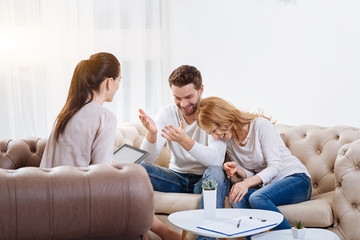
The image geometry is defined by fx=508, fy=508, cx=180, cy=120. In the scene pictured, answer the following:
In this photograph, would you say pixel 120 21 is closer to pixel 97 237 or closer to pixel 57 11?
pixel 57 11

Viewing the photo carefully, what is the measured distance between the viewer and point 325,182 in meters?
3.16

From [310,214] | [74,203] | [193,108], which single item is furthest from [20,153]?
[310,214]

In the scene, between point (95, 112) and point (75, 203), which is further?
point (95, 112)

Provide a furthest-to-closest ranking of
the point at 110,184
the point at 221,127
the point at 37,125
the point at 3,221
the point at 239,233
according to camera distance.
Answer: the point at 37,125
the point at 221,127
the point at 239,233
the point at 110,184
the point at 3,221

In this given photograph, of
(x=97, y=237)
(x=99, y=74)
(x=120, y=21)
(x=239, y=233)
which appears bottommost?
(x=239, y=233)

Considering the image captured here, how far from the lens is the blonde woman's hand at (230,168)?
9.39ft

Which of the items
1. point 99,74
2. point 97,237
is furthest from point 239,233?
Result: point 99,74

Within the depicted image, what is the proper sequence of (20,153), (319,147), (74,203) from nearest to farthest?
(74,203) → (20,153) → (319,147)

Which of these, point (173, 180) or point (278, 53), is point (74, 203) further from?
point (278, 53)

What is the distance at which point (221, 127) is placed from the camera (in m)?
2.88

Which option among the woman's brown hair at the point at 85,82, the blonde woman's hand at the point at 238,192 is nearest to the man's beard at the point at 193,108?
the blonde woman's hand at the point at 238,192

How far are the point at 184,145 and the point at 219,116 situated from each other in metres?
0.27

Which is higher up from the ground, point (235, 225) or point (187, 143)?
point (187, 143)

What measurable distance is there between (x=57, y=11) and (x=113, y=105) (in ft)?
2.80
